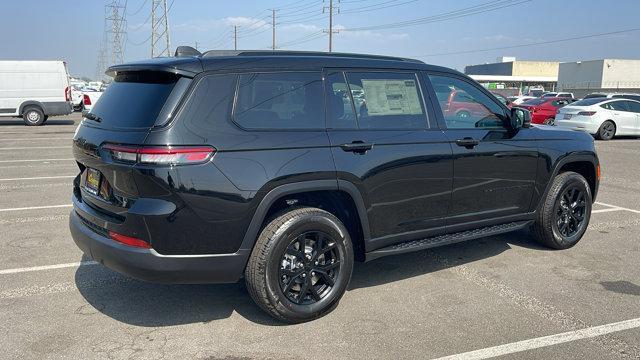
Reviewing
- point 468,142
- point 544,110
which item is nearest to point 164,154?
point 468,142

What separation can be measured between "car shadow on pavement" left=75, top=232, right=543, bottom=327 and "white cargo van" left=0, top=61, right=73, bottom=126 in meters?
17.9

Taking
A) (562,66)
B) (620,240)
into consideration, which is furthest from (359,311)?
(562,66)

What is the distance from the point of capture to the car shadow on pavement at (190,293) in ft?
12.2

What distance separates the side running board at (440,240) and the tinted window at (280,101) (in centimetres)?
113

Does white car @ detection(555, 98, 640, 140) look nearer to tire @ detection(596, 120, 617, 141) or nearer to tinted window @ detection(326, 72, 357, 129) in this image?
tire @ detection(596, 120, 617, 141)

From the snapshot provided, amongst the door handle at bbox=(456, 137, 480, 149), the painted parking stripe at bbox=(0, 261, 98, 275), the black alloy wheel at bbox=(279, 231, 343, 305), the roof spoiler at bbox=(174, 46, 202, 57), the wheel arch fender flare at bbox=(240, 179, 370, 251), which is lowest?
the painted parking stripe at bbox=(0, 261, 98, 275)

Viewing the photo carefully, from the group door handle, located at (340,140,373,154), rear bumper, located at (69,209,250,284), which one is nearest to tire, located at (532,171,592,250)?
door handle, located at (340,140,373,154)

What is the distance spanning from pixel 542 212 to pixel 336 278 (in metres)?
2.59

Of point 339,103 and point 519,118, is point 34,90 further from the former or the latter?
point 519,118

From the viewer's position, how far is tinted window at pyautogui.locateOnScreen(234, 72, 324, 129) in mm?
3412

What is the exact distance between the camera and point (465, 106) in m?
4.53

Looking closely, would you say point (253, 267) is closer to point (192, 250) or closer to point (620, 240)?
point (192, 250)

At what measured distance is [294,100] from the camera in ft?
11.9

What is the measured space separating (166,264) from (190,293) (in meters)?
1.03
